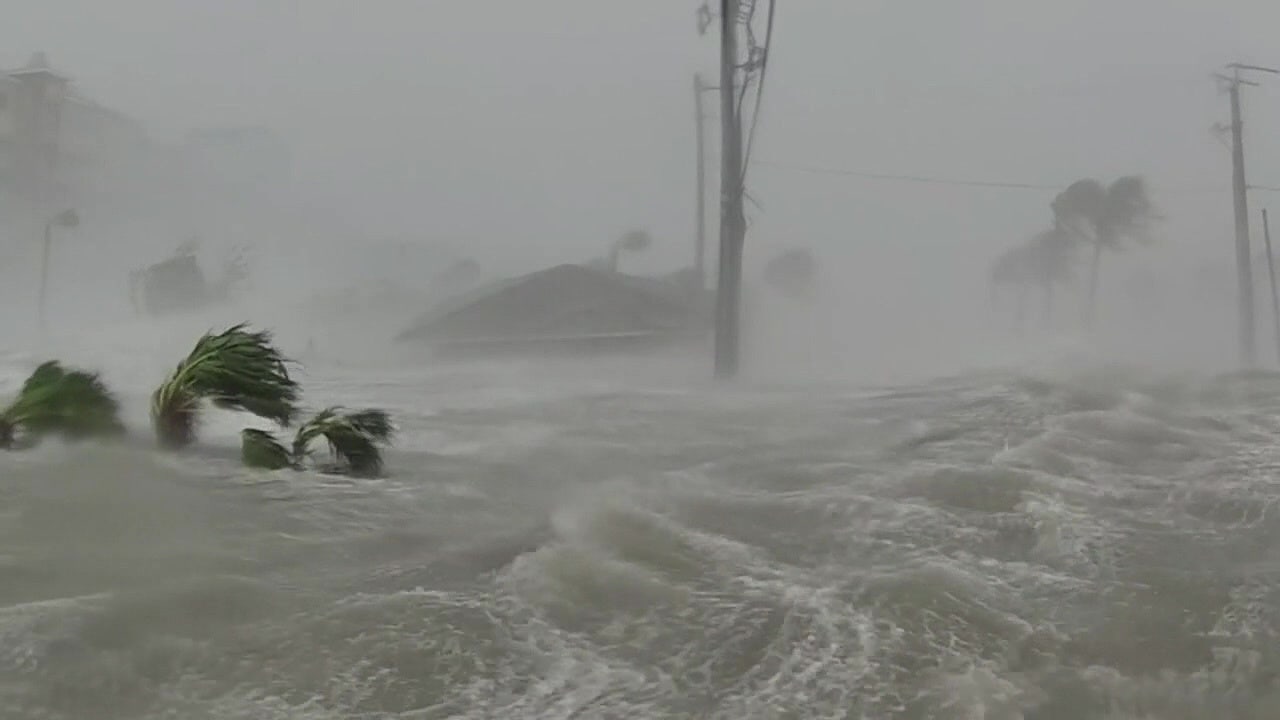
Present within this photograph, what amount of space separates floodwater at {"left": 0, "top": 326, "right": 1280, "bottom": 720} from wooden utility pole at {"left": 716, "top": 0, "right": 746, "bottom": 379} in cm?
852

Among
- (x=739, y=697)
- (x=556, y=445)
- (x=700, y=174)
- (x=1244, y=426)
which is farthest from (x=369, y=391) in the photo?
(x=700, y=174)

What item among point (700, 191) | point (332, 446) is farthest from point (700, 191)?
point (332, 446)

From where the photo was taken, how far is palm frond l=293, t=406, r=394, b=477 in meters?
6.63

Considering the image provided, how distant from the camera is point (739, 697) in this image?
11.0 ft

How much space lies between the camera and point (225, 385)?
21.9ft

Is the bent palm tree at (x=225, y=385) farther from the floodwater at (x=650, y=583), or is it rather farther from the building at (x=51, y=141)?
the building at (x=51, y=141)

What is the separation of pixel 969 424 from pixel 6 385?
11690mm

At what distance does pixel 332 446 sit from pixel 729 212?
35.0ft

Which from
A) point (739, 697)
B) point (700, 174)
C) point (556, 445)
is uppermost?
point (700, 174)

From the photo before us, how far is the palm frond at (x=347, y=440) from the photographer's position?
6.63 m

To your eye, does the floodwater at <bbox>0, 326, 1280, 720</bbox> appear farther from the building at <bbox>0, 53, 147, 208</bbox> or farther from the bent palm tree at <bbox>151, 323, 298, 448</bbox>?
the building at <bbox>0, 53, 147, 208</bbox>

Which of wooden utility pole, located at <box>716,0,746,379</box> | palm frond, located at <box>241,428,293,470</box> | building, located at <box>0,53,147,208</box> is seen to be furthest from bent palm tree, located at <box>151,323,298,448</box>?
building, located at <box>0,53,147,208</box>

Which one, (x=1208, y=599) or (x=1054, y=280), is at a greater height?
(x=1054, y=280)

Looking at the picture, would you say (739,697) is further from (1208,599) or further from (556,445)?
(556,445)
